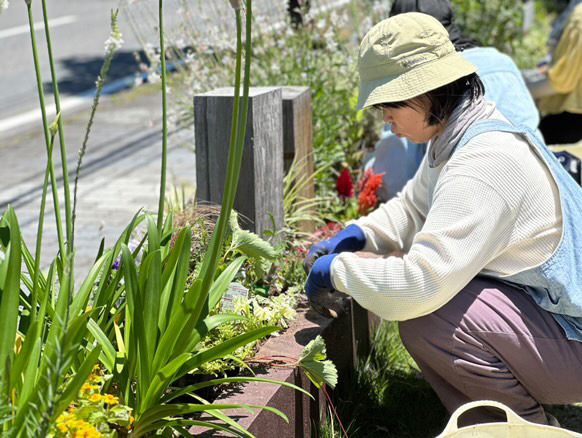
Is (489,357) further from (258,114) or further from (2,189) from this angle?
(2,189)

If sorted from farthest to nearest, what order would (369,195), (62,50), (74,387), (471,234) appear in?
1. (62,50)
2. (369,195)
3. (471,234)
4. (74,387)

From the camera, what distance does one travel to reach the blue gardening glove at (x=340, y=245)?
9.74 feet

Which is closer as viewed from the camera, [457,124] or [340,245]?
[457,124]

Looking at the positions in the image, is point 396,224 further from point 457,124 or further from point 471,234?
point 471,234

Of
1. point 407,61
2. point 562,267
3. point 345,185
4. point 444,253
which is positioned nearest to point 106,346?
point 444,253

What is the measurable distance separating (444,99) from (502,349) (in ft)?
2.47

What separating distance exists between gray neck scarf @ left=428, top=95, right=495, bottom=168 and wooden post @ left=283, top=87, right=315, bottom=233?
3.56 ft

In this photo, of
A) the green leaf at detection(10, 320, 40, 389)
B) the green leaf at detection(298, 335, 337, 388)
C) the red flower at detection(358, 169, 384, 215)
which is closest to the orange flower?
the green leaf at detection(10, 320, 40, 389)

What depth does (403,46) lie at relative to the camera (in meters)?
2.54

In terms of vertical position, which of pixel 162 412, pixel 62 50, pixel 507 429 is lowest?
pixel 62 50

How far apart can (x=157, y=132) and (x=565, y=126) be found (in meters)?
3.47

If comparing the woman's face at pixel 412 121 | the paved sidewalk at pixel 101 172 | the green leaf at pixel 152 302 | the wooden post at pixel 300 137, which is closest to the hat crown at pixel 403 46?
the woman's face at pixel 412 121

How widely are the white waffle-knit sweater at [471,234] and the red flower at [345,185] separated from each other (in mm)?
1376

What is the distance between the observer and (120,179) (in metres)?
6.11
